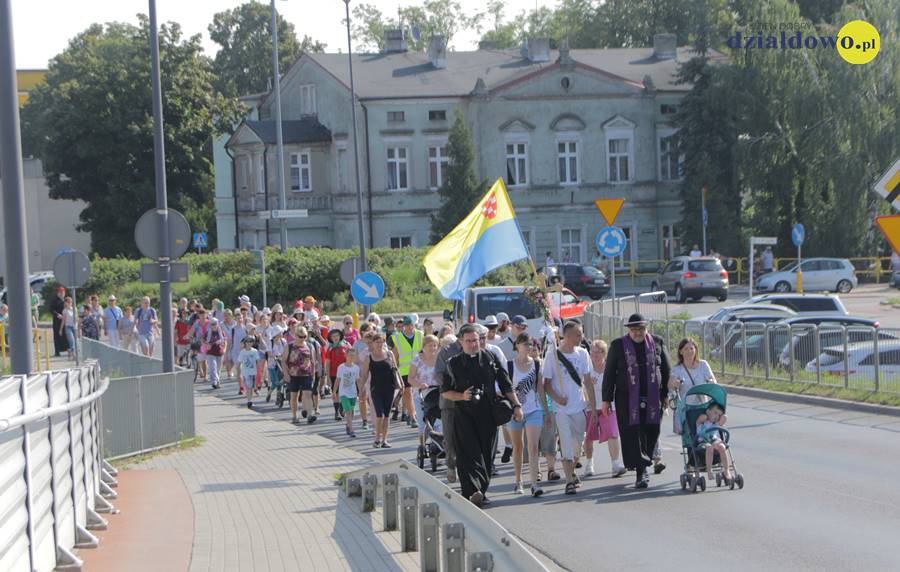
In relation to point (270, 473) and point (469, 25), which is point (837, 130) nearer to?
point (270, 473)

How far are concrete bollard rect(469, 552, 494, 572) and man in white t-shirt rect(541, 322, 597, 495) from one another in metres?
6.04

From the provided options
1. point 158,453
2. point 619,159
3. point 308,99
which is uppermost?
point 308,99

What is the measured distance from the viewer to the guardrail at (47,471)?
302 inches

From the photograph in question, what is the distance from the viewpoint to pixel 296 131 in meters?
65.1

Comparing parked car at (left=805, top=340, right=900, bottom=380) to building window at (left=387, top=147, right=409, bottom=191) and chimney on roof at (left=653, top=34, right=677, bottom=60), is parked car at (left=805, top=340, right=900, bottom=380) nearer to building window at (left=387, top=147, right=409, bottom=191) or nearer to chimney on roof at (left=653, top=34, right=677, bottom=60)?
building window at (left=387, top=147, right=409, bottom=191)

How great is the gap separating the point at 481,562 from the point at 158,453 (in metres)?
11.4

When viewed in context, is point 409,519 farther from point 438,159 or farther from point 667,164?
point 667,164

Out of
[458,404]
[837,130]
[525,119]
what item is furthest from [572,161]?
[458,404]

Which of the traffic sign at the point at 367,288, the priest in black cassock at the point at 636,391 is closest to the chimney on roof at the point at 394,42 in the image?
the traffic sign at the point at 367,288

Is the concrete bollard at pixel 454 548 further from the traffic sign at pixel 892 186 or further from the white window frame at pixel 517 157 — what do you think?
the white window frame at pixel 517 157

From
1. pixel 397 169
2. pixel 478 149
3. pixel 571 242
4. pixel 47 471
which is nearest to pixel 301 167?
pixel 397 169

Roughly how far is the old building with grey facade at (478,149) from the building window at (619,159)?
7 cm

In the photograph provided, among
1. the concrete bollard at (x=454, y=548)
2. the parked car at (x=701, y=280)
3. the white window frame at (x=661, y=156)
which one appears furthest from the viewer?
the white window frame at (x=661, y=156)

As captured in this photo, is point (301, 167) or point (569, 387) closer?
point (569, 387)
